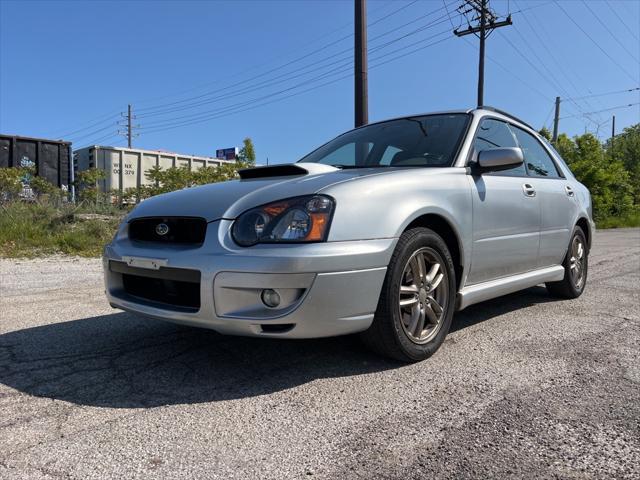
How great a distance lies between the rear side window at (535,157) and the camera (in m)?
4.28

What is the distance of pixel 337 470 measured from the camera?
1.76m

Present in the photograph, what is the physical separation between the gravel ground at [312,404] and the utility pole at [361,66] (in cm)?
613

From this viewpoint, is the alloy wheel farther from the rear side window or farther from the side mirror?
the rear side window

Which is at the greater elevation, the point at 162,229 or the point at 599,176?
the point at 599,176

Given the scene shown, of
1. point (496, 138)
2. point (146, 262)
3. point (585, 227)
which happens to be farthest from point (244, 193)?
point (585, 227)

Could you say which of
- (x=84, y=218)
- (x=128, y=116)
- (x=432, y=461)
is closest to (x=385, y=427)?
(x=432, y=461)

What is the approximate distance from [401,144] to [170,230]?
1846 mm

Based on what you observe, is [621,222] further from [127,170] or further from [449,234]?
[449,234]

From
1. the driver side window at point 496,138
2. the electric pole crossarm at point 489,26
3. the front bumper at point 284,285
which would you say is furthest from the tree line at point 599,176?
the front bumper at point 284,285

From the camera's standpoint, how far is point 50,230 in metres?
9.09

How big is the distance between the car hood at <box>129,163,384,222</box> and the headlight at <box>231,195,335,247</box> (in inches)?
2.0

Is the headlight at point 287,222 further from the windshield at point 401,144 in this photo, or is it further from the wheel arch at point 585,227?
the wheel arch at point 585,227

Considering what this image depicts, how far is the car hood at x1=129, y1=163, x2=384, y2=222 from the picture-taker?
8.50 feet

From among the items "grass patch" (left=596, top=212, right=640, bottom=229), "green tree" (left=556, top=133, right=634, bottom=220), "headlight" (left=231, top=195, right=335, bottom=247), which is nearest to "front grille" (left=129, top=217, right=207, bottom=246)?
"headlight" (left=231, top=195, right=335, bottom=247)
